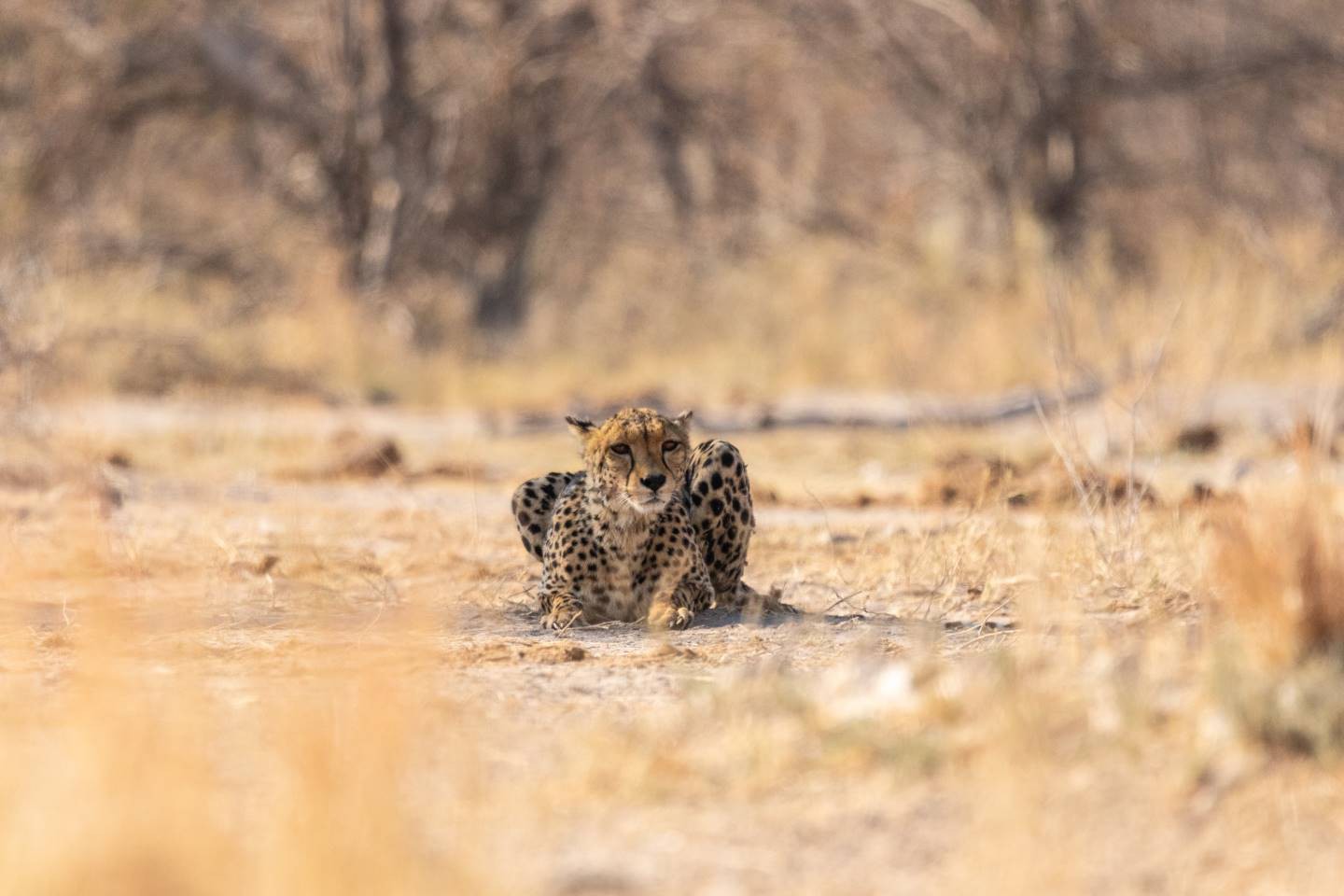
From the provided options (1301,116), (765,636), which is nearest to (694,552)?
(765,636)

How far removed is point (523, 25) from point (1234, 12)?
7.03 metres

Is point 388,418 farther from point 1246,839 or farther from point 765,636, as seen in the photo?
point 1246,839

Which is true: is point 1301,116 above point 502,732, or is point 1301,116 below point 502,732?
above

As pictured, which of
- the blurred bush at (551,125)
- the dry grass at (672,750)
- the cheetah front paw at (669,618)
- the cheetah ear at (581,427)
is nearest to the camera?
the dry grass at (672,750)

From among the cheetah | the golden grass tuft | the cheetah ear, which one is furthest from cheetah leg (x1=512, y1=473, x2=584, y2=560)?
the golden grass tuft

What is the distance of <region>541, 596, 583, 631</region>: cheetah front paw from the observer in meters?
5.55

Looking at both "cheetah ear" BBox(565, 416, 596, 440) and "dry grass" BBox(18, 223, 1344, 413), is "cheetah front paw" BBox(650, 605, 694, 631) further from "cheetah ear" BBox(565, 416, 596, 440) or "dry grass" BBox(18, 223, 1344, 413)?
"dry grass" BBox(18, 223, 1344, 413)

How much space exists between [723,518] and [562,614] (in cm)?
63

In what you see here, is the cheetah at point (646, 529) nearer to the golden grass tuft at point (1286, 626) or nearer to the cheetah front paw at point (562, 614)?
the cheetah front paw at point (562, 614)

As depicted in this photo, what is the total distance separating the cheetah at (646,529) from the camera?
17.7 ft

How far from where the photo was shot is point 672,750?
362 centimetres

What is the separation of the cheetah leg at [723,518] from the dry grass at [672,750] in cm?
32

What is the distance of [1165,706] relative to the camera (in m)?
3.62

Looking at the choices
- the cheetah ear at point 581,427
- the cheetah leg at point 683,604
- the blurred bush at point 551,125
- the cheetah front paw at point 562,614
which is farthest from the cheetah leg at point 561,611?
the blurred bush at point 551,125
